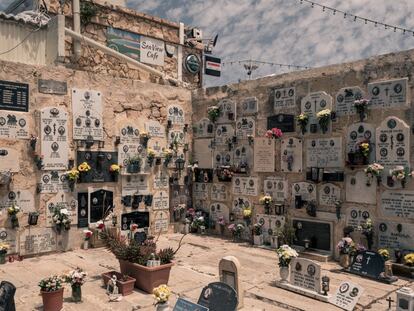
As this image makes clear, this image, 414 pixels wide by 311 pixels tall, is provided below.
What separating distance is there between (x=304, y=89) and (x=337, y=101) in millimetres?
1117

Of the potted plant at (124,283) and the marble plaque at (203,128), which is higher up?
the marble plaque at (203,128)

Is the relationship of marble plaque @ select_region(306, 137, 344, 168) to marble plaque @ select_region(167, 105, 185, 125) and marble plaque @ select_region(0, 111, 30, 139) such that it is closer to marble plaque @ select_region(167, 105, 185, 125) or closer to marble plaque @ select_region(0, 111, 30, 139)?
marble plaque @ select_region(167, 105, 185, 125)

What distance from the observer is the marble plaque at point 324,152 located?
10125mm

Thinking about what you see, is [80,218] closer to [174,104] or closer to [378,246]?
[174,104]

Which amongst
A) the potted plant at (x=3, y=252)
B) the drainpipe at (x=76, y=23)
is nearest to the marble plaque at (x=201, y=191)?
the potted plant at (x=3, y=252)

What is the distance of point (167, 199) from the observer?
13.4 m

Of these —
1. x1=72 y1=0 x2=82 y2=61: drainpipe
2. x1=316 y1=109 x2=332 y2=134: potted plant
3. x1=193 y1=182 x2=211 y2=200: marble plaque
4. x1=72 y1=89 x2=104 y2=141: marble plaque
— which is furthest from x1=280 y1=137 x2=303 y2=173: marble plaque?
x1=72 y1=0 x2=82 y2=61: drainpipe

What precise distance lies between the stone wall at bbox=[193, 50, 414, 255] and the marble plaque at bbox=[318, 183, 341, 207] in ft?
0.09

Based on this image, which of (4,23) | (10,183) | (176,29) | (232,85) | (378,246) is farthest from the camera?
(176,29)

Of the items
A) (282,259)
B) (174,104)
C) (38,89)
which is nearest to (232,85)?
(174,104)

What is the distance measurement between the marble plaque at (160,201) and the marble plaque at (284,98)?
472cm

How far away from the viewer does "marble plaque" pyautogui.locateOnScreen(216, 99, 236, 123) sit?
42.1 ft

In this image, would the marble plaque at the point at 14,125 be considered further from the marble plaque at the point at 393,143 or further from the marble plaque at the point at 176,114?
the marble plaque at the point at 393,143

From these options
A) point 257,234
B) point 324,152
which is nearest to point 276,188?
point 257,234
